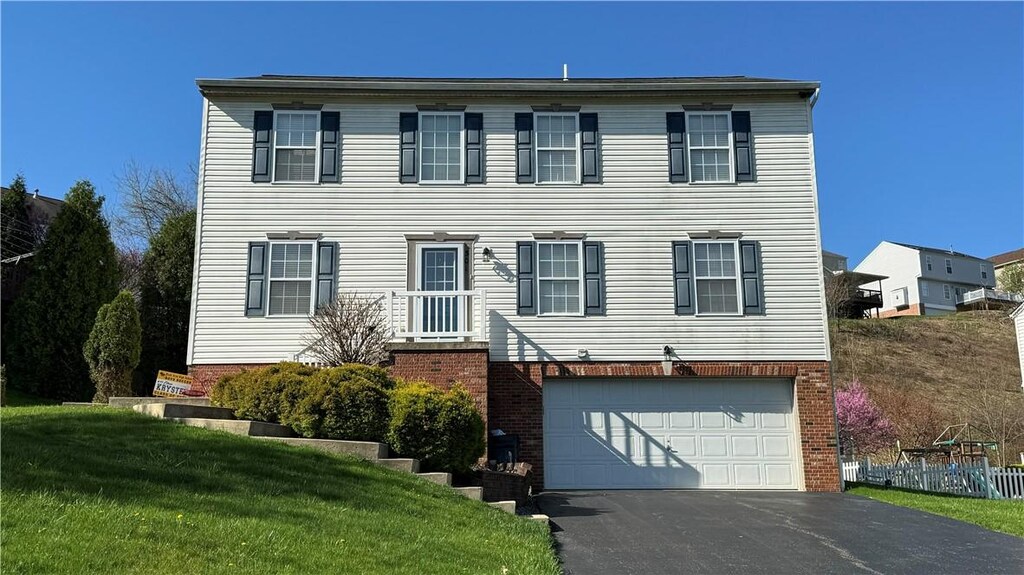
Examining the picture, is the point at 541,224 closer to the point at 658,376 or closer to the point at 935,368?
the point at 658,376

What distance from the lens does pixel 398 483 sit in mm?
8773

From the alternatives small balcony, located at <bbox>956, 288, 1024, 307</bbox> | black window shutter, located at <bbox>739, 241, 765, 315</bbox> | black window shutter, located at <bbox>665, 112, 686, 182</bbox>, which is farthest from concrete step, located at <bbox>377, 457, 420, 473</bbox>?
small balcony, located at <bbox>956, 288, 1024, 307</bbox>

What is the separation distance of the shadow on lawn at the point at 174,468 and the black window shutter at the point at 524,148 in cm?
723

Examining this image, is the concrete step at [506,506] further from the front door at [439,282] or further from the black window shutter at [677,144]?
the black window shutter at [677,144]

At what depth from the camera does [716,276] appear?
576 inches

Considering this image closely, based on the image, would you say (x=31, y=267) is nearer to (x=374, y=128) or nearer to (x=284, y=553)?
(x=374, y=128)

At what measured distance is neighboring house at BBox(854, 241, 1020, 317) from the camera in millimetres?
53781

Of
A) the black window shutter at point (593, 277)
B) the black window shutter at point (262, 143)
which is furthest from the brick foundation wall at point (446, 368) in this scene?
the black window shutter at point (262, 143)

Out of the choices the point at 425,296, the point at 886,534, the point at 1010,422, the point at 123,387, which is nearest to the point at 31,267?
the point at 123,387

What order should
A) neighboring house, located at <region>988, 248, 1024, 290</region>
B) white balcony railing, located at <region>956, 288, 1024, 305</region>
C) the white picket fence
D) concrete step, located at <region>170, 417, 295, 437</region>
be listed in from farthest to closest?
1. neighboring house, located at <region>988, 248, 1024, 290</region>
2. white balcony railing, located at <region>956, 288, 1024, 305</region>
3. the white picket fence
4. concrete step, located at <region>170, 417, 295, 437</region>

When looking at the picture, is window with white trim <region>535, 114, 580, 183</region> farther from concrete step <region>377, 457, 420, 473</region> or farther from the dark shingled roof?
the dark shingled roof

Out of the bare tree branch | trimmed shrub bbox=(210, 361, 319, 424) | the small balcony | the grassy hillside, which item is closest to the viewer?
trimmed shrub bbox=(210, 361, 319, 424)

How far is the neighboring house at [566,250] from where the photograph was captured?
14.0m

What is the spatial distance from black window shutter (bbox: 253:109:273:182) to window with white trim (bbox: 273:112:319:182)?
11 cm
